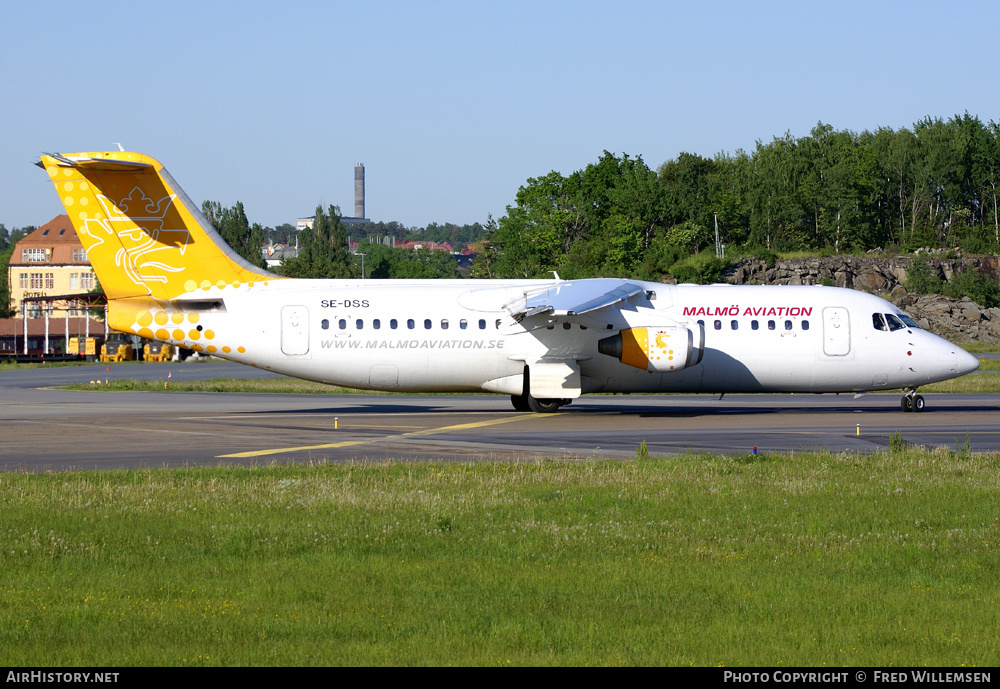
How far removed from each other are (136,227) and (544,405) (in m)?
13.4

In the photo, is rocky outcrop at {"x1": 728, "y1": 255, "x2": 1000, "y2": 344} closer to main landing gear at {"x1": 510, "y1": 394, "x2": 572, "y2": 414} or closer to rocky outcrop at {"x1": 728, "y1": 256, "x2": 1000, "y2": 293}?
rocky outcrop at {"x1": 728, "y1": 256, "x2": 1000, "y2": 293}

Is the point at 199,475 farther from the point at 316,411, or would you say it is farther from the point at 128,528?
the point at 316,411

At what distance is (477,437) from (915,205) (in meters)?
91.0

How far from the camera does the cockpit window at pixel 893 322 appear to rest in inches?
1251

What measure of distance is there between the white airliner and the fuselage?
43 millimetres

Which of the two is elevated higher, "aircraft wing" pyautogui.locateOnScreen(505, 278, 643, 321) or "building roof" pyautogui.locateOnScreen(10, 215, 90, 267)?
"building roof" pyautogui.locateOnScreen(10, 215, 90, 267)

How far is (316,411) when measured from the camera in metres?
32.8

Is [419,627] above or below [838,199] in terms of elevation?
below

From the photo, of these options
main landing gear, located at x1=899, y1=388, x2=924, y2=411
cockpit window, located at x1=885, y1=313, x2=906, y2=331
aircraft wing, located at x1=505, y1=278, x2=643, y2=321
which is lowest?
main landing gear, located at x1=899, y1=388, x2=924, y2=411

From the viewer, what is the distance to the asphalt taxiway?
72.3 ft

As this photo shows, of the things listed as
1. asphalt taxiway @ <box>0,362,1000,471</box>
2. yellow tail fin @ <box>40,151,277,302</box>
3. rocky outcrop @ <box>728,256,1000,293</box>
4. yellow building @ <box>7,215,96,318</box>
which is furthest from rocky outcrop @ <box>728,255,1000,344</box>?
yellow building @ <box>7,215,96,318</box>

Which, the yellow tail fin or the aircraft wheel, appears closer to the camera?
the yellow tail fin
